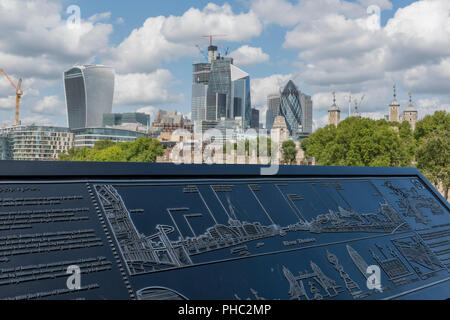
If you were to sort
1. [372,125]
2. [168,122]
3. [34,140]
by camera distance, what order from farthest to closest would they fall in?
[168,122], [34,140], [372,125]

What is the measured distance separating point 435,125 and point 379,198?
3776 centimetres

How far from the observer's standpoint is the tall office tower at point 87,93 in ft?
392

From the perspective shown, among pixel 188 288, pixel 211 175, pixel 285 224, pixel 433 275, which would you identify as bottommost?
pixel 433 275

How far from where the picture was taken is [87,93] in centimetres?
12169

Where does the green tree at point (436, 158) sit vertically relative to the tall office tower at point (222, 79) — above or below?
below

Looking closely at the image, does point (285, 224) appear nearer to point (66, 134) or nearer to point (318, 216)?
point (318, 216)

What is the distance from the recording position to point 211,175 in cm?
640

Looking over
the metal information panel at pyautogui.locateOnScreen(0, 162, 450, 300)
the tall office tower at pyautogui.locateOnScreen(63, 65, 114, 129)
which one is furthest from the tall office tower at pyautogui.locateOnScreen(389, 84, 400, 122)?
the metal information panel at pyautogui.locateOnScreen(0, 162, 450, 300)

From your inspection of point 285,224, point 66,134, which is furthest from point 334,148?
point 66,134

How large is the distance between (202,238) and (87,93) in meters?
124

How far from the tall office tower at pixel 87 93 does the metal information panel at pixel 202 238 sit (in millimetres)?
120224

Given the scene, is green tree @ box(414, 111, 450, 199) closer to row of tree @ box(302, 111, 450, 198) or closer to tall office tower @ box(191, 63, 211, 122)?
row of tree @ box(302, 111, 450, 198)

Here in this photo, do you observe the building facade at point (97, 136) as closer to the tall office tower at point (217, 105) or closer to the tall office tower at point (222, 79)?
the tall office tower at point (217, 105)

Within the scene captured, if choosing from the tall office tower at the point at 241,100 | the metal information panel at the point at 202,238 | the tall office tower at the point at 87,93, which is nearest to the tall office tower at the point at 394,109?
the tall office tower at the point at 241,100
